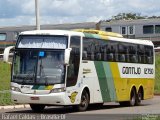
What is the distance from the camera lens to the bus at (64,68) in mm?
20453

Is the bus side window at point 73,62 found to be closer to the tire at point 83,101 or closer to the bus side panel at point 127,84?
the tire at point 83,101

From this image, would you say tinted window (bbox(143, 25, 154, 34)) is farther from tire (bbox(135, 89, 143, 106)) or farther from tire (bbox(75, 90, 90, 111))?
tire (bbox(75, 90, 90, 111))

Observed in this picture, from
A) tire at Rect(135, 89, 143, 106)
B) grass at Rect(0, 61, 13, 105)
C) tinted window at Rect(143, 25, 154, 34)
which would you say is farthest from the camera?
tinted window at Rect(143, 25, 154, 34)

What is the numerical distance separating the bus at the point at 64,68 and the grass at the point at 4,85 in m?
3.51

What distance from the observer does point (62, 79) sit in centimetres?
2047

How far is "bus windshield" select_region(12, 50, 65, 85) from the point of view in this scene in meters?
20.5

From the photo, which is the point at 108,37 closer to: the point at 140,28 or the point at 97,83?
the point at 97,83

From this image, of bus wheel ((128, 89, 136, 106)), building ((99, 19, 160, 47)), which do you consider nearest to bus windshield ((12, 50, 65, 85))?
bus wheel ((128, 89, 136, 106))

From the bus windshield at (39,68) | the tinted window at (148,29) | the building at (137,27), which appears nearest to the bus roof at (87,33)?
the bus windshield at (39,68)

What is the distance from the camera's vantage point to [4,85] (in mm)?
35781

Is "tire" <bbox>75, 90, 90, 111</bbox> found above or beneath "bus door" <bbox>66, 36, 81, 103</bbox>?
beneath

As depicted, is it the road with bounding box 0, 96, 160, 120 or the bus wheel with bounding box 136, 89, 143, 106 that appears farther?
the bus wheel with bounding box 136, 89, 143, 106

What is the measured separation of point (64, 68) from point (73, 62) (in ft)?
2.31

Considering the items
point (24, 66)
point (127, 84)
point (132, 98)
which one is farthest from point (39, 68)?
point (132, 98)
